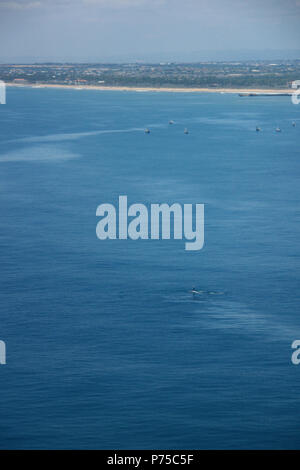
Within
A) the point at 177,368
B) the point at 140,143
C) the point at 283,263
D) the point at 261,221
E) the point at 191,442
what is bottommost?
the point at 191,442

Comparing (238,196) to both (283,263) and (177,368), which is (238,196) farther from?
(177,368)

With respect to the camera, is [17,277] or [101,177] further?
[101,177]

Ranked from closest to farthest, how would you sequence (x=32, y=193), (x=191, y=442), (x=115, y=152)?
(x=191, y=442) < (x=32, y=193) < (x=115, y=152)

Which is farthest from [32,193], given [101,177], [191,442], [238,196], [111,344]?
[191,442]

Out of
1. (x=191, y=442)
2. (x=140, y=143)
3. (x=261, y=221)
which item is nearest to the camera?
(x=191, y=442)

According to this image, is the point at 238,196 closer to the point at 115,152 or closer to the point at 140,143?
the point at 115,152

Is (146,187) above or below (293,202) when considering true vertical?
above
